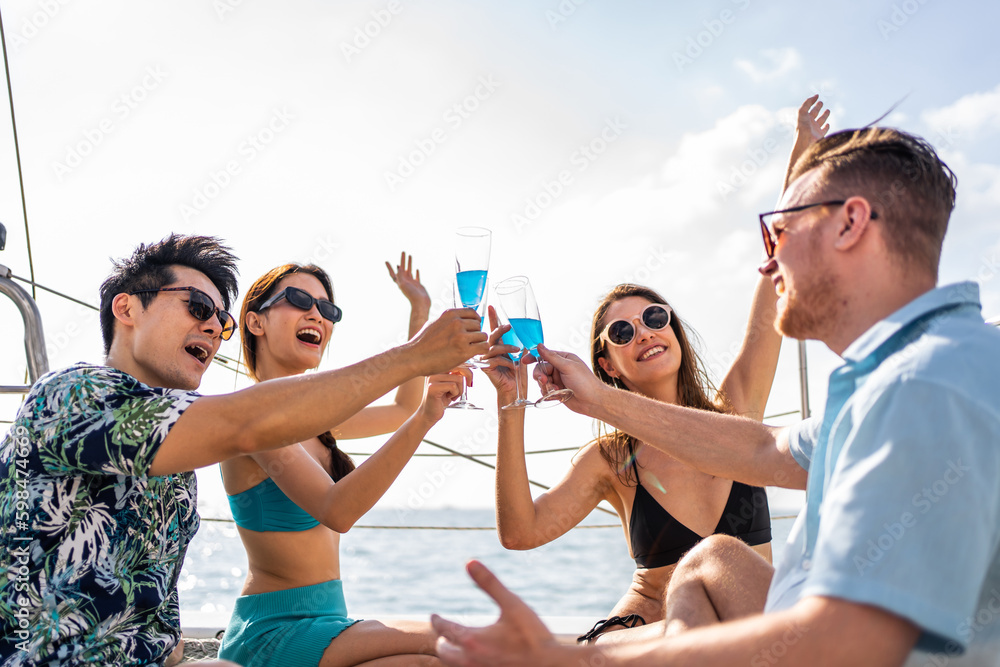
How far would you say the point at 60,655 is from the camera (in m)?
1.83

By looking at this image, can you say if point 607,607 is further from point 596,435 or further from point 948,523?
point 948,523

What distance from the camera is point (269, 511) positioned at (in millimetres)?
2957

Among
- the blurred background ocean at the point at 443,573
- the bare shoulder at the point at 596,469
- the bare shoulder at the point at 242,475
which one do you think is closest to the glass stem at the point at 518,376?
the bare shoulder at the point at 596,469

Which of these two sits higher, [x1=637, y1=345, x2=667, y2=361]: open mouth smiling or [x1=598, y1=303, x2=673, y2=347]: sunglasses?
[x1=598, y1=303, x2=673, y2=347]: sunglasses

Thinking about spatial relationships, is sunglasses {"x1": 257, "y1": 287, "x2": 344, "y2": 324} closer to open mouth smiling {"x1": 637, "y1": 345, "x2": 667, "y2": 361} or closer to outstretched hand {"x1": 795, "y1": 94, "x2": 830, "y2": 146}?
open mouth smiling {"x1": 637, "y1": 345, "x2": 667, "y2": 361}

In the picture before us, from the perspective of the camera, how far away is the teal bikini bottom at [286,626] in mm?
2738

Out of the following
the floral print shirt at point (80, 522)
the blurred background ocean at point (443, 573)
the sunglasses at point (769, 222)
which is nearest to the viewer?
the sunglasses at point (769, 222)

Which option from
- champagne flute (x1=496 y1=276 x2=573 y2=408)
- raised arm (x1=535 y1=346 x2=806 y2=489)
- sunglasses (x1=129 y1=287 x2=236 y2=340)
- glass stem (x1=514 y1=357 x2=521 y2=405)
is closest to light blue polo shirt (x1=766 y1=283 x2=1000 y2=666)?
raised arm (x1=535 y1=346 x2=806 y2=489)

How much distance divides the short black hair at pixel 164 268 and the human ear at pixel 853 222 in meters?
2.11

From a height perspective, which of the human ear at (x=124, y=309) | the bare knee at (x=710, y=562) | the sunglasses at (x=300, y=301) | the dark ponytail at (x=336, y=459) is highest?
the sunglasses at (x=300, y=301)

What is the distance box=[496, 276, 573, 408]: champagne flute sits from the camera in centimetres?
261

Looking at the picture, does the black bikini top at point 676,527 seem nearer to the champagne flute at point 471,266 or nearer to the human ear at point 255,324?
the champagne flute at point 471,266

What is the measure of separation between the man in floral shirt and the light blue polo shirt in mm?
1241

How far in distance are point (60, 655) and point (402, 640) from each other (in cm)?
114
